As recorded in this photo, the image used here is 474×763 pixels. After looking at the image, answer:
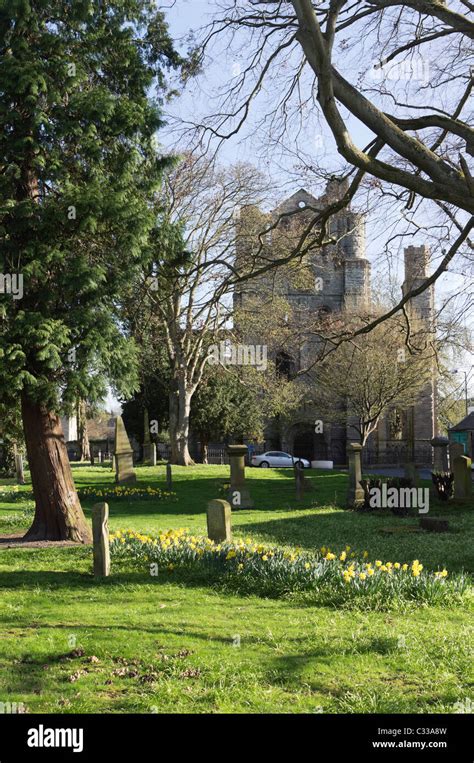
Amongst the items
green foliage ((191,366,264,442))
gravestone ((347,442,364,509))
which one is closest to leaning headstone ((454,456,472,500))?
gravestone ((347,442,364,509))

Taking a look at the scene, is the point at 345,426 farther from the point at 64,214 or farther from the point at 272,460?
the point at 64,214

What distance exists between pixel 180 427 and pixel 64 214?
67.6 ft

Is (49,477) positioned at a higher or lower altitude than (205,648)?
higher

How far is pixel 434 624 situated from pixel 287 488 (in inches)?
644

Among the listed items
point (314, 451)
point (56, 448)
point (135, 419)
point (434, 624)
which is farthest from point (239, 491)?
point (314, 451)

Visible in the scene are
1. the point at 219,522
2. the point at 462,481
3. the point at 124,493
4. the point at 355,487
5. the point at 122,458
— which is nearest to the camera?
the point at 219,522

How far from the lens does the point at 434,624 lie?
21.8 feet

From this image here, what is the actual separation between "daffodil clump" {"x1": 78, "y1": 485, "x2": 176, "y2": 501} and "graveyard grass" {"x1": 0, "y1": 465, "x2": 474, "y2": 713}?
854 centimetres

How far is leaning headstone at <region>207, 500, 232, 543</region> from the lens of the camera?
396 inches

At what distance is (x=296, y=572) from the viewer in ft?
26.6

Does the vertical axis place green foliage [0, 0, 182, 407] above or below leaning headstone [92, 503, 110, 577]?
above

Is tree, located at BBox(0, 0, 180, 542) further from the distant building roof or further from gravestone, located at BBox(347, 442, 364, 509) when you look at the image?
the distant building roof

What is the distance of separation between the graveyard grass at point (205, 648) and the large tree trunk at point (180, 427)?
791 inches

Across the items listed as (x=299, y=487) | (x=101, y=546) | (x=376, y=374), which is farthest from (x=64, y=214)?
(x=376, y=374)
